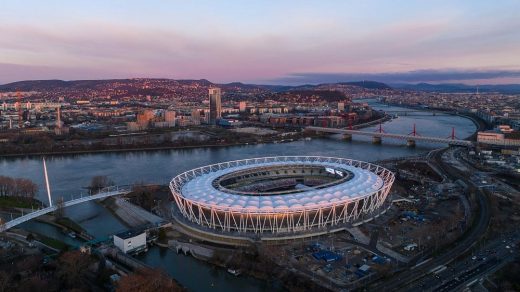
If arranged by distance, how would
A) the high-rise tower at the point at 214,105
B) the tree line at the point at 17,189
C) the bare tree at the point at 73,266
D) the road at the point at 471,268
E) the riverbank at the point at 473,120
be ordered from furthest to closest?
the high-rise tower at the point at 214,105
the riverbank at the point at 473,120
the tree line at the point at 17,189
the bare tree at the point at 73,266
the road at the point at 471,268

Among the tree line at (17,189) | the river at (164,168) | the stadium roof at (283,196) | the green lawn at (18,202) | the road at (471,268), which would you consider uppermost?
the stadium roof at (283,196)

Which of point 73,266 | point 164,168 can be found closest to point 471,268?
point 73,266

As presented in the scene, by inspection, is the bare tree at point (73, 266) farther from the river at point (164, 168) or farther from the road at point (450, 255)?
the road at point (450, 255)

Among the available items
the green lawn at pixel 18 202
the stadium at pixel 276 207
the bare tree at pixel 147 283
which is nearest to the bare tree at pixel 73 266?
the bare tree at pixel 147 283

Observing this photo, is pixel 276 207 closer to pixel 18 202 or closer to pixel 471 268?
pixel 471 268

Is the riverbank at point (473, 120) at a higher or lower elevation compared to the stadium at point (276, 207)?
lower

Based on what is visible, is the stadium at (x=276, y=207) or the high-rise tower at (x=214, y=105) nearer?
the stadium at (x=276, y=207)

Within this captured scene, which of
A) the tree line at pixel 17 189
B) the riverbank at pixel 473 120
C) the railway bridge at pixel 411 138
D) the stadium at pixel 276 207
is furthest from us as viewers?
the riverbank at pixel 473 120

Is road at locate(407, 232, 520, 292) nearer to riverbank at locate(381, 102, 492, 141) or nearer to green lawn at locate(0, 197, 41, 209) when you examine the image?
green lawn at locate(0, 197, 41, 209)

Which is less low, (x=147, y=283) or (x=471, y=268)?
(x=147, y=283)
